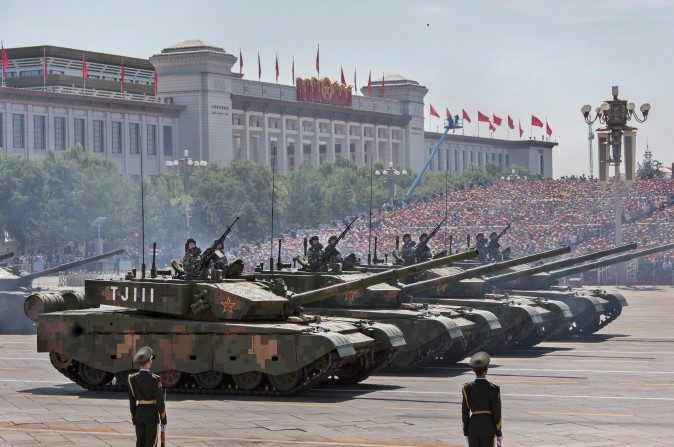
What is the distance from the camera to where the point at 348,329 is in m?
26.0

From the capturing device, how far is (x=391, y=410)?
2317 centimetres

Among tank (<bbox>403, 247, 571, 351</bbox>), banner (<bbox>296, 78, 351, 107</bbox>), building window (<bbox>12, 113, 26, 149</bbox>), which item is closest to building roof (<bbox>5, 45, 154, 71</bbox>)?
building window (<bbox>12, 113, 26, 149</bbox>)

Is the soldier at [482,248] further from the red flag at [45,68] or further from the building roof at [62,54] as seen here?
the building roof at [62,54]

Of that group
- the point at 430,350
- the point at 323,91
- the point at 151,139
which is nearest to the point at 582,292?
the point at 430,350

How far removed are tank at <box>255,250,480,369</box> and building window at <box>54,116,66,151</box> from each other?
97.4 m

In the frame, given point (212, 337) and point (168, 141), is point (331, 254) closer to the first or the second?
point (212, 337)

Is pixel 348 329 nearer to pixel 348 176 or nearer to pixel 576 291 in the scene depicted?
pixel 576 291

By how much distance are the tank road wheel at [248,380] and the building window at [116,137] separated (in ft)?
349

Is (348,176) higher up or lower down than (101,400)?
higher up

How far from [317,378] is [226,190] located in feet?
219

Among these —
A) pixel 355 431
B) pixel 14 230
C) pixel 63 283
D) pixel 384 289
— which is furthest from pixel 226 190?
pixel 355 431

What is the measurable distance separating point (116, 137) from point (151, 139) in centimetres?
497

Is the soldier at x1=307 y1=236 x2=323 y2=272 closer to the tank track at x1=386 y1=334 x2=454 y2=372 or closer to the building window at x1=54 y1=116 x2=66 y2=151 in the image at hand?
the tank track at x1=386 y1=334 x2=454 y2=372

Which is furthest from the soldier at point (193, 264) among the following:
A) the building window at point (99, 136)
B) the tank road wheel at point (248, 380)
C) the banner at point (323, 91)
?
the banner at point (323, 91)
